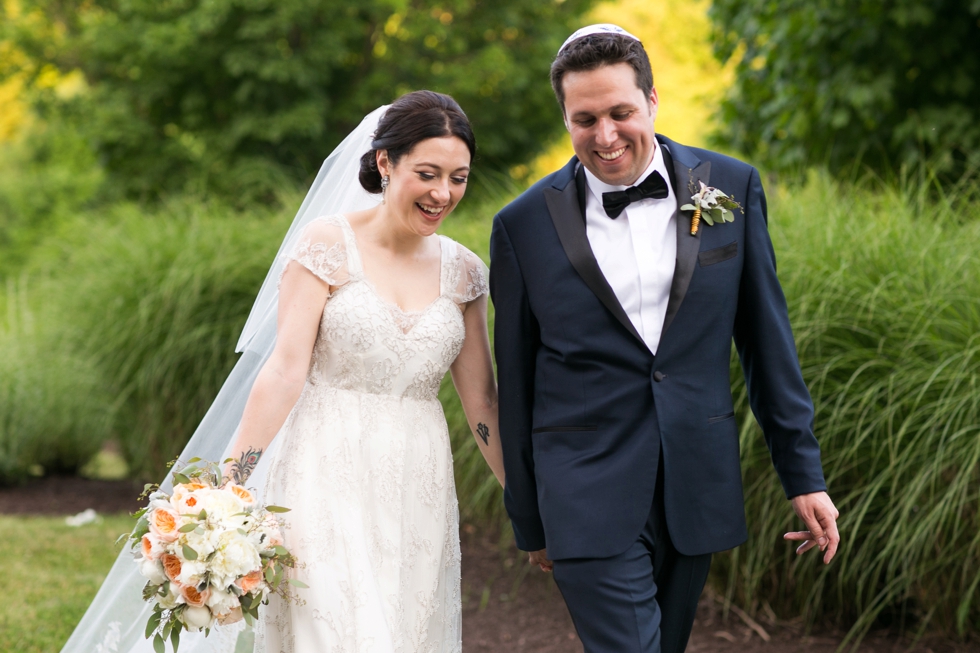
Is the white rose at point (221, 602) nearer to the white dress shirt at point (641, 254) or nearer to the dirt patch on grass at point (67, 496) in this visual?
the white dress shirt at point (641, 254)

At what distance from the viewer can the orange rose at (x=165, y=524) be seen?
2.49 meters

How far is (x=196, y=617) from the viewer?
99.0 inches

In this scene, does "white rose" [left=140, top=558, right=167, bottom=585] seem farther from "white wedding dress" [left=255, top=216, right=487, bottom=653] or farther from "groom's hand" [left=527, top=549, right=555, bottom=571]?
"groom's hand" [left=527, top=549, right=555, bottom=571]

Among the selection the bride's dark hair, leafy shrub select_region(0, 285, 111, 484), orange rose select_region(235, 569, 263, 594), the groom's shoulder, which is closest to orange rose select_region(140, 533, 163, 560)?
orange rose select_region(235, 569, 263, 594)

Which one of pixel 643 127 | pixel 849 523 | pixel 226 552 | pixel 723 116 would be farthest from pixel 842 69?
pixel 226 552

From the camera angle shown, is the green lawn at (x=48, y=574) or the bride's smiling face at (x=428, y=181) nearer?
the bride's smiling face at (x=428, y=181)

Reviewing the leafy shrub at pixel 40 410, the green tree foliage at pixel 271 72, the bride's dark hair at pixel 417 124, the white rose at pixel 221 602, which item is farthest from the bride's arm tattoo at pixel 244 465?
the green tree foliage at pixel 271 72

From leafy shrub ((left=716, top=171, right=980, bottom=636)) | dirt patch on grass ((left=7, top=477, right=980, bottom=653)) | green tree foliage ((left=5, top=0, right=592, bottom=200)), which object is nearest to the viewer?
leafy shrub ((left=716, top=171, right=980, bottom=636))

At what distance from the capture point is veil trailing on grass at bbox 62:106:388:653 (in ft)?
10.9

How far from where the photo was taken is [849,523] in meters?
4.16

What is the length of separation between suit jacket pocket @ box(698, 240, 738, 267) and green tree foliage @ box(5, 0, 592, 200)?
9.75 metres

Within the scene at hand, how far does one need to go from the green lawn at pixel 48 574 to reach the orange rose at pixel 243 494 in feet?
7.76

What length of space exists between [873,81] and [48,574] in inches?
243

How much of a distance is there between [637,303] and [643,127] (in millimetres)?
473
